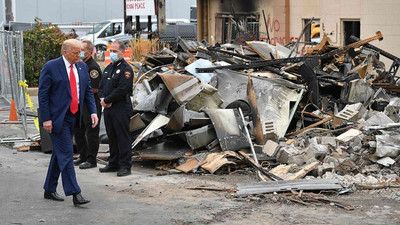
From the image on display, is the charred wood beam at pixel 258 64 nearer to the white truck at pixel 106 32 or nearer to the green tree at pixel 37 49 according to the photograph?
the green tree at pixel 37 49

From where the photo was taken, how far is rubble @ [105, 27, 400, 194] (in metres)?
9.60

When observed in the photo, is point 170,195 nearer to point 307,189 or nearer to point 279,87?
point 307,189

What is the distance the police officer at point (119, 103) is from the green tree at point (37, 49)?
11633 millimetres

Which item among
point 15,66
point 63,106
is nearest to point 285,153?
point 63,106

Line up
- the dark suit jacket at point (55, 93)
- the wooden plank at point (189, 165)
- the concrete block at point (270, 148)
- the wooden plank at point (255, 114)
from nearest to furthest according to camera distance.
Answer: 1. the dark suit jacket at point (55, 93)
2. the wooden plank at point (189, 165)
3. the concrete block at point (270, 148)
4. the wooden plank at point (255, 114)

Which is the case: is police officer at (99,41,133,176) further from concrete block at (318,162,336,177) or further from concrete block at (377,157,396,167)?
concrete block at (377,157,396,167)

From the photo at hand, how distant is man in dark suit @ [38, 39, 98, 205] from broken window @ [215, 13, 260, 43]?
1548 centimetres

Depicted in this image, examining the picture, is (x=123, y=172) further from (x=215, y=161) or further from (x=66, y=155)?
(x=66, y=155)

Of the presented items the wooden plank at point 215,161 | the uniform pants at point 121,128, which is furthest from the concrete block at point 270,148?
the uniform pants at point 121,128

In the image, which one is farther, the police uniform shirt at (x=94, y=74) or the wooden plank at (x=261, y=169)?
the police uniform shirt at (x=94, y=74)

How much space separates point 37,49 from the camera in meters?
21.2

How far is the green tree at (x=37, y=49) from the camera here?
68.9ft

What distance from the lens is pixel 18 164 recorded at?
419 inches

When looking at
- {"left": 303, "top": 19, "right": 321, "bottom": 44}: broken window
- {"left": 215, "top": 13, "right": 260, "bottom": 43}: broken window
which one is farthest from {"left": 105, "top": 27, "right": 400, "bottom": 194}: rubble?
{"left": 215, "top": 13, "right": 260, "bottom": 43}: broken window
